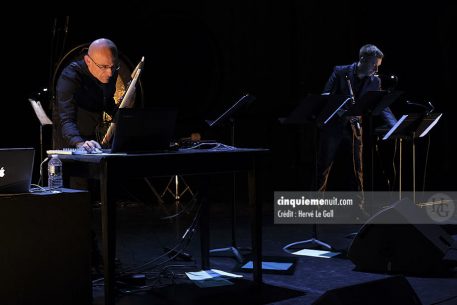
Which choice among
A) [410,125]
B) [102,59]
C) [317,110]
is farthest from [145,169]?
[410,125]

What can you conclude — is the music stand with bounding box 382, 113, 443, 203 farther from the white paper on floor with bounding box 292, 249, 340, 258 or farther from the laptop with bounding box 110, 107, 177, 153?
the laptop with bounding box 110, 107, 177, 153

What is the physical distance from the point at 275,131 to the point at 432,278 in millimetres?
4942

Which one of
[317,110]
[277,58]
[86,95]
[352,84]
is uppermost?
[277,58]

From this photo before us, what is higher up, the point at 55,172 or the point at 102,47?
the point at 102,47

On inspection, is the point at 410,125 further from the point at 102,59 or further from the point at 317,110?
the point at 102,59

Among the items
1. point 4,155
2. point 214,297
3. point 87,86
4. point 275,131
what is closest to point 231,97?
point 275,131

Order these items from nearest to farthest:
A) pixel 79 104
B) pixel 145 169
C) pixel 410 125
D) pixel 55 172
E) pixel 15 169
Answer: pixel 15 169 < pixel 145 169 < pixel 55 172 < pixel 79 104 < pixel 410 125

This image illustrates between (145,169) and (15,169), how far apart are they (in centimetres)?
71

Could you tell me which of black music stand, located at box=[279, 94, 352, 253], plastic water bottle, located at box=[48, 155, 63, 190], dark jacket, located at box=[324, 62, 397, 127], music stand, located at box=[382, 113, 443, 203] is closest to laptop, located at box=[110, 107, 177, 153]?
plastic water bottle, located at box=[48, 155, 63, 190]

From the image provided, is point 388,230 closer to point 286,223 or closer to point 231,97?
point 286,223

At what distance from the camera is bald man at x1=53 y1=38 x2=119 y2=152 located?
4371 millimetres

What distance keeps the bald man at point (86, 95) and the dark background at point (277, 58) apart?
356cm

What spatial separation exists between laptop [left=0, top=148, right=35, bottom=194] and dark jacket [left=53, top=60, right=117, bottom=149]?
0.82m

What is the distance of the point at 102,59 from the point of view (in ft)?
14.5
